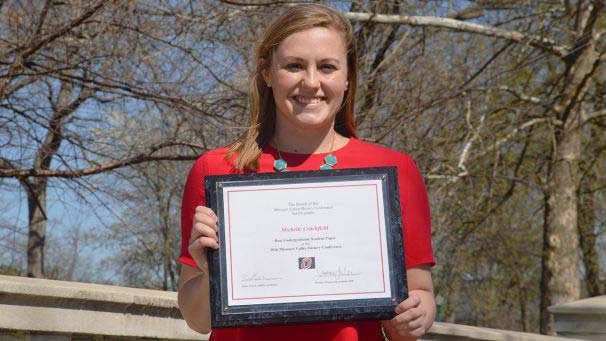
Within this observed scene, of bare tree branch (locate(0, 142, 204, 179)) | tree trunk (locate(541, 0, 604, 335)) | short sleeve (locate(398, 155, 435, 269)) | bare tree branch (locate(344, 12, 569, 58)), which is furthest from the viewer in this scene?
tree trunk (locate(541, 0, 604, 335))

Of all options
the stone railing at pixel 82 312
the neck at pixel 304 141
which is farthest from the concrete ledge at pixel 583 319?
the neck at pixel 304 141

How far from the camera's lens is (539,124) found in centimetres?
1576

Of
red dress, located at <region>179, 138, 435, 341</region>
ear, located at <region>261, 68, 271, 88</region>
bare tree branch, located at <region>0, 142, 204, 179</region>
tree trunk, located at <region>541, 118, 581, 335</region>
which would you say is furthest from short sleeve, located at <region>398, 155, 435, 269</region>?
tree trunk, located at <region>541, 118, 581, 335</region>

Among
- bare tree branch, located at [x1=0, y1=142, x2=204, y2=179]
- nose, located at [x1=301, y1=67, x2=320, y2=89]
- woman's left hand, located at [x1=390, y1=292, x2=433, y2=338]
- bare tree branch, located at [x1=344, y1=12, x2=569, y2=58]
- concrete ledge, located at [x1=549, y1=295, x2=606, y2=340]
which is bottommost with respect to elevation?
concrete ledge, located at [x1=549, y1=295, x2=606, y2=340]

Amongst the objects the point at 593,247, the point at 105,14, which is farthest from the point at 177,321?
the point at 593,247

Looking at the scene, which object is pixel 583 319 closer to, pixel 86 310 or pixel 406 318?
pixel 86 310

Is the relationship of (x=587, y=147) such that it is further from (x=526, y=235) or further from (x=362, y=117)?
(x=362, y=117)

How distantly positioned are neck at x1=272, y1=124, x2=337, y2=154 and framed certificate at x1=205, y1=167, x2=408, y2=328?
0.63ft

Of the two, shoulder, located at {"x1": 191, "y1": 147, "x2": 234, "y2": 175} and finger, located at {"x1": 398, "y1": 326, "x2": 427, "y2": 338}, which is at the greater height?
shoulder, located at {"x1": 191, "y1": 147, "x2": 234, "y2": 175}

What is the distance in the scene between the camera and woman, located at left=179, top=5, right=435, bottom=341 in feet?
7.57

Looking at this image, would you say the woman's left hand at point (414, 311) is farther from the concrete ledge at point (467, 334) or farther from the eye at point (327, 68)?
the concrete ledge at point (467, 334)

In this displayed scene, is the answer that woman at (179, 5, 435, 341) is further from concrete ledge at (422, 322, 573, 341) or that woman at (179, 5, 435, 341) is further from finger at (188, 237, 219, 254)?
concrete ledge at (422, 322, 573, 341)

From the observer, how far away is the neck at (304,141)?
2502mm

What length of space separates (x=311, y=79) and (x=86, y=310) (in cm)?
165
